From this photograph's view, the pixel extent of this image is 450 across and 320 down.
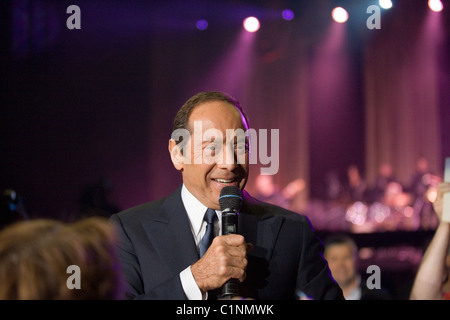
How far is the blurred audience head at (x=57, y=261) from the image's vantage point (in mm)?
889

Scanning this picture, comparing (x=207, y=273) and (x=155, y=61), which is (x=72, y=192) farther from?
(x=207, y=273)

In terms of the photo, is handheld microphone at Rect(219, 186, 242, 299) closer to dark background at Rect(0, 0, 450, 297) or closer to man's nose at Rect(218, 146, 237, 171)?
man's nose at Rect(218, 146, 237, 171)

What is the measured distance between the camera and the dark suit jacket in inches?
63.6

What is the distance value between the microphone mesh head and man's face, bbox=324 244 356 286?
8.20ft

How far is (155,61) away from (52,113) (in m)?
2.03

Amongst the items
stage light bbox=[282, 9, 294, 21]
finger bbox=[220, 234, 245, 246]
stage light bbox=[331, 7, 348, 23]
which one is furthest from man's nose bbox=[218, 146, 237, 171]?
stage light bbox=[331, 7, 348, 23]

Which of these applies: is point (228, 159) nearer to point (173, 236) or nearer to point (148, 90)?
point (173, 236)

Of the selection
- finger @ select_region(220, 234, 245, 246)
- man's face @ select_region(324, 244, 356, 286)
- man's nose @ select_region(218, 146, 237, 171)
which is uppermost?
man's nose @ select_region(218, 146, 237, 171)

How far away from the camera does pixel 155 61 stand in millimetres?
8469

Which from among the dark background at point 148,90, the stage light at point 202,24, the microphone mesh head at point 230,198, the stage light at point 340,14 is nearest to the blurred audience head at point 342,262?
the dark background at point 148,90

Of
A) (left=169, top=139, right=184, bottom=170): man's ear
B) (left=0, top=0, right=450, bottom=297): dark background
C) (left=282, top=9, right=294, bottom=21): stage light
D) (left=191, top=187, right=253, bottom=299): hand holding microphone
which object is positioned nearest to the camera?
(left=191, top=187, right=253, bottom=299): hand holding microphone

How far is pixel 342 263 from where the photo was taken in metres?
3.83

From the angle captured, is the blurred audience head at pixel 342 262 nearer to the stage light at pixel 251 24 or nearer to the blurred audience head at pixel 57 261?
the blurred audience head at pixel 57 261
